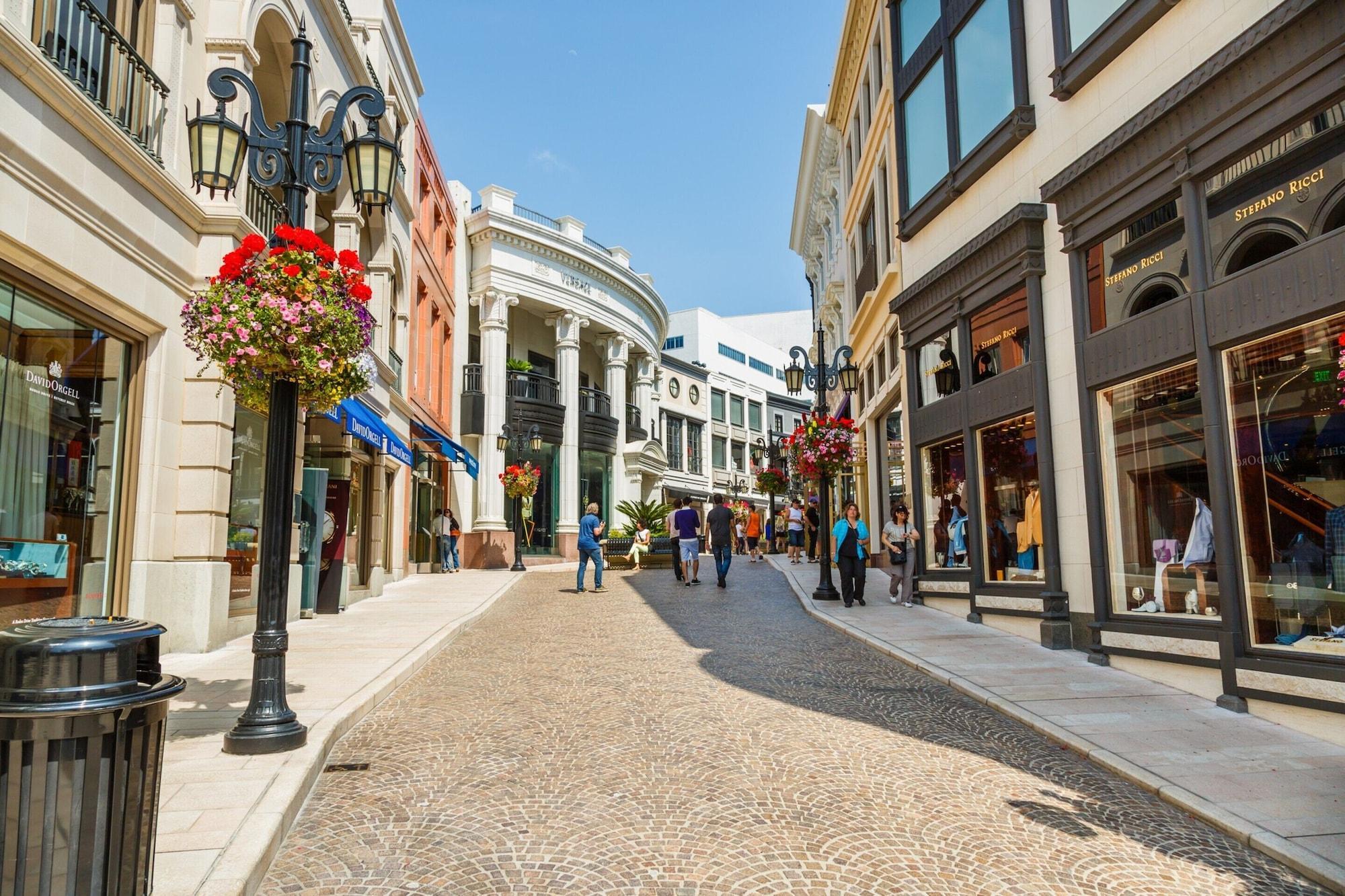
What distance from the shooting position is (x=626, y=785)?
517 centimetres

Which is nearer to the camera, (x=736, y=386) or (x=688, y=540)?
(x=688, y=540)

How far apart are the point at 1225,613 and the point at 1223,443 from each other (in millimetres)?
1405

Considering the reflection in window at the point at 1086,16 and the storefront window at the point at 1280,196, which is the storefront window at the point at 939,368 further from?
the storefront window at the point at 1280,196

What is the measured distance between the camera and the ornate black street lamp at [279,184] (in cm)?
564

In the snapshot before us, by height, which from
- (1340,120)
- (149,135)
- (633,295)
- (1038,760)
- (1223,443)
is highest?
(633,295)

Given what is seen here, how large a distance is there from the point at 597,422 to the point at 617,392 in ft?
7.94

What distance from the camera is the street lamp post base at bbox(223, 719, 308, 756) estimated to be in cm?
543

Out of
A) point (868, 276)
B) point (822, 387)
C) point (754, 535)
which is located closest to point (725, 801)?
point (822, 387)

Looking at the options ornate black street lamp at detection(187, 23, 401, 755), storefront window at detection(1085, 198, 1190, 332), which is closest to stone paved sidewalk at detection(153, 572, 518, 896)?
ornate black street lamp at detection(187, 23, 401, 755)

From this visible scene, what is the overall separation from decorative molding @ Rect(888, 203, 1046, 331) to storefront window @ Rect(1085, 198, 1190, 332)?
105 centimetres

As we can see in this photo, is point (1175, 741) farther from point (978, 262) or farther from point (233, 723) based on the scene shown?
point (978, 262)

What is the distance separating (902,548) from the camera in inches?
578

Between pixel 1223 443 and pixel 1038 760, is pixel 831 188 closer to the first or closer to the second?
pixel 1223 443

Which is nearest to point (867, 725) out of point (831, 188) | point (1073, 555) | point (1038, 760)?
point (1038, 760)
